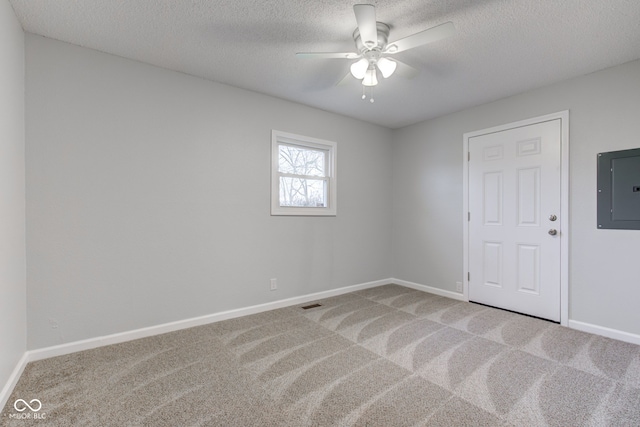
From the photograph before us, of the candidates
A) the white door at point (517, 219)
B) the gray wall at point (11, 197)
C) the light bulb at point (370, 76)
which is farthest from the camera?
the white door at point (517, 219)

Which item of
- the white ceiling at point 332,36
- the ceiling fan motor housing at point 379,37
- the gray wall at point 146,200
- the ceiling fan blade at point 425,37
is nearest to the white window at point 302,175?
the gray wall at point 146,200

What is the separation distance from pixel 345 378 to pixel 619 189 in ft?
9.46

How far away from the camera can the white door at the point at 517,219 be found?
3.03 meters

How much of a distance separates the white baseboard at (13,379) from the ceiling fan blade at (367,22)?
9.68ft

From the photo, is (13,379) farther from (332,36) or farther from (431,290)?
(431,290)

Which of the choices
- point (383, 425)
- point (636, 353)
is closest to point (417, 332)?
point (383, 425)

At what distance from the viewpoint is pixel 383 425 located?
1543 millimetres

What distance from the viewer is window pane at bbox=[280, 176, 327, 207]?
3.59 m

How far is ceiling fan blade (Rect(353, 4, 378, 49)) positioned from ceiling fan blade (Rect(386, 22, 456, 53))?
15cm

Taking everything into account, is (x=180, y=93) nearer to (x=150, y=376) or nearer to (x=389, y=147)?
(x=150, y=376)

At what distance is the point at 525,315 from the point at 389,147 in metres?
2.83

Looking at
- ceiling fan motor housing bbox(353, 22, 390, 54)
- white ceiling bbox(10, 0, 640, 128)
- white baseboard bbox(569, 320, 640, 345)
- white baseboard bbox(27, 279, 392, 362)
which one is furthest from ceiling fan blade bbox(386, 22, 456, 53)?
white baseboard bbox(569, 320, 640, 345)

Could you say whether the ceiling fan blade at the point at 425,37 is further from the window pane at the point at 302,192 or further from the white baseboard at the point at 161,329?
the white baseboard at the point at 161,329

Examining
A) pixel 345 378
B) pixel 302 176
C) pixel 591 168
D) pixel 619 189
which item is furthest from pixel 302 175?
pixel 619 189
